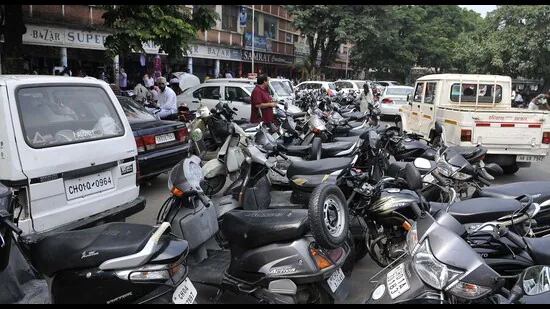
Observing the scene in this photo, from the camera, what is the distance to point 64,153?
3529 millimetres

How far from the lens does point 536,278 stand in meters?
2.10

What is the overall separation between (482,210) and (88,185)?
11.1 feet

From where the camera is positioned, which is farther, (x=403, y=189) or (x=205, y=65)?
(x=205, y=65)

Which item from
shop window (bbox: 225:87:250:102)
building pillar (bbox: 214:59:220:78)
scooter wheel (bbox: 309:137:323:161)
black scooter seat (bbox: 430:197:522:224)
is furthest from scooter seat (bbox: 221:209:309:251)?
building pillar (bbox: 214:59:220:78)

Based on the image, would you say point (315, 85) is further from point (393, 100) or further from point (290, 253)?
point (290, 253)

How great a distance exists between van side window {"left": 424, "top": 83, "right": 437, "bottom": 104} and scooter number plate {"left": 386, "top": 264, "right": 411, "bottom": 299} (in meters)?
7.78

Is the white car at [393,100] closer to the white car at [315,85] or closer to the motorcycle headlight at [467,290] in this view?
the white car at [315,85]

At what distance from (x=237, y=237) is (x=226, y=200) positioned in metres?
1.27

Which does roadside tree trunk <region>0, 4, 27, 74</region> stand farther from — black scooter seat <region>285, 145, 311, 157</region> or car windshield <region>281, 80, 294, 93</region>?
car windshield <region>281, 80, 294, 93</region>

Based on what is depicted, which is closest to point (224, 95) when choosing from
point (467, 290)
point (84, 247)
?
point (84, 247)

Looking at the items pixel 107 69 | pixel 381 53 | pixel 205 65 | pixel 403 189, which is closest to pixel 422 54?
pixel 381 53

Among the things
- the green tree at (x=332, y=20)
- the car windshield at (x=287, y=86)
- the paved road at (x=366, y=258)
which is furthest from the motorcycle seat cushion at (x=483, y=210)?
the green tree at (x=332, y=20)

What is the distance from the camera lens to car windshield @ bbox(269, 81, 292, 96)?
1401 cm

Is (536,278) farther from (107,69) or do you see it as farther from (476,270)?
(107,69)
